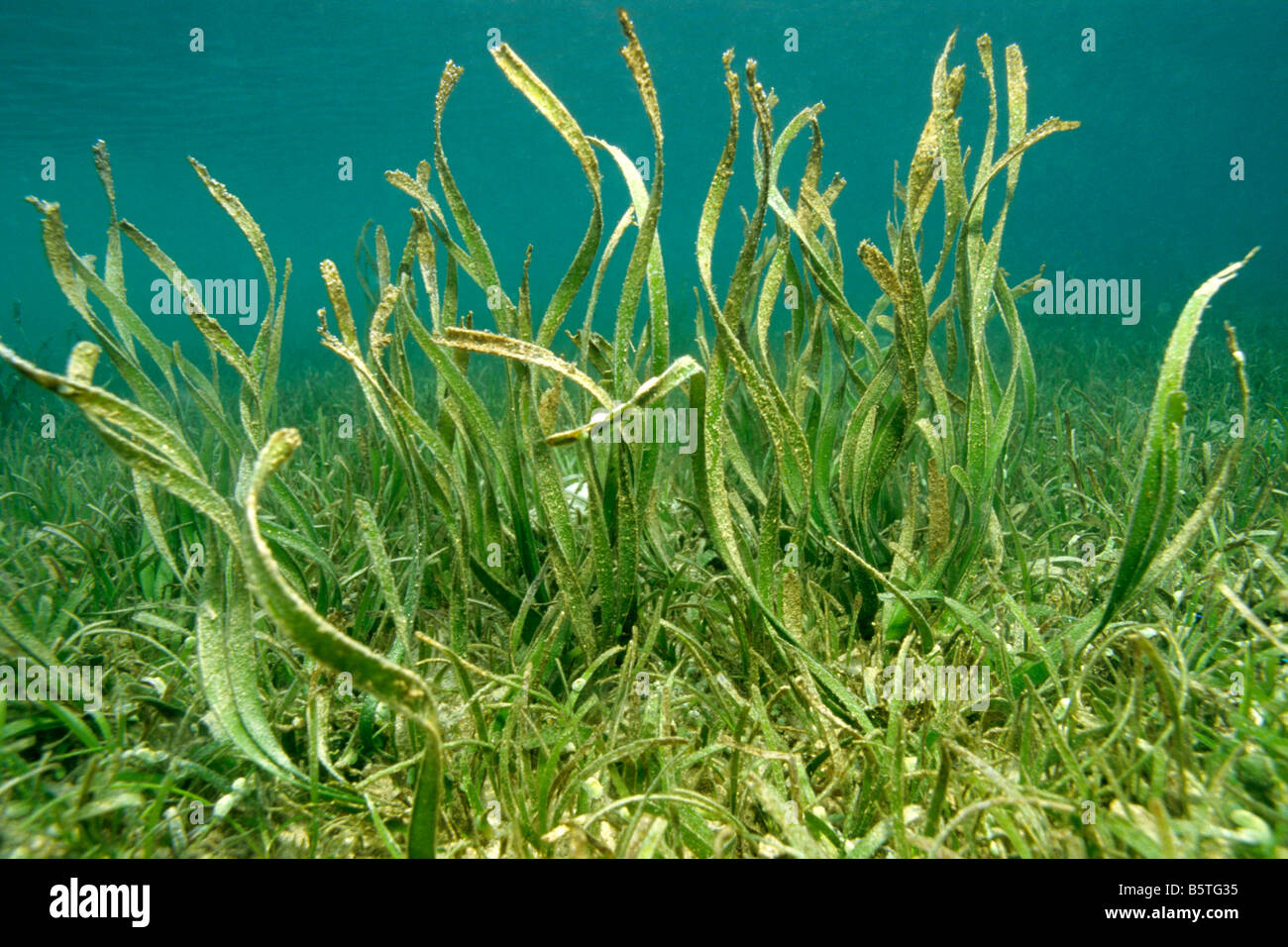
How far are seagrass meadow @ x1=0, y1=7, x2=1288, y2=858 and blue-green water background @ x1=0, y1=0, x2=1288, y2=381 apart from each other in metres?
1.26

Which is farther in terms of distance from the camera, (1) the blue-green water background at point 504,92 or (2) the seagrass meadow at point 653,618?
(1) the blue-green water background at point 504,92

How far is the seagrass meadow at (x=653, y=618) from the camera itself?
1.16 meters

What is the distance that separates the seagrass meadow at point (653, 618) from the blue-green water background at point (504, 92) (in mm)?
1258

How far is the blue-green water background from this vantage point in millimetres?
22047

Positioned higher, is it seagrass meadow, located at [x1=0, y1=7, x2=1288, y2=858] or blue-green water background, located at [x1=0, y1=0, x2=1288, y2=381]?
blue-green water background, located at [x1=0, y1=0, x2=1288, y2=381]

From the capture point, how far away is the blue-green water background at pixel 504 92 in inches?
868

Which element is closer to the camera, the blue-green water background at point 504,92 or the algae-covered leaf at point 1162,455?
the algae-covered leaf at point 1162,455

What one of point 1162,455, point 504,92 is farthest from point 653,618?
point 504,92

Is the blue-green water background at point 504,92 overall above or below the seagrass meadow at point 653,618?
above

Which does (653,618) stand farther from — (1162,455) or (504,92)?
(504,92)

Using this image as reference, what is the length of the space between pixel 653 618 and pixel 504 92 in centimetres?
3767

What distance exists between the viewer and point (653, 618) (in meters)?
1.61

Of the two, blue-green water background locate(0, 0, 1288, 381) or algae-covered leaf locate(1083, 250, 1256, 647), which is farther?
blue-green water background locate(0, 0, 1288, 381)
